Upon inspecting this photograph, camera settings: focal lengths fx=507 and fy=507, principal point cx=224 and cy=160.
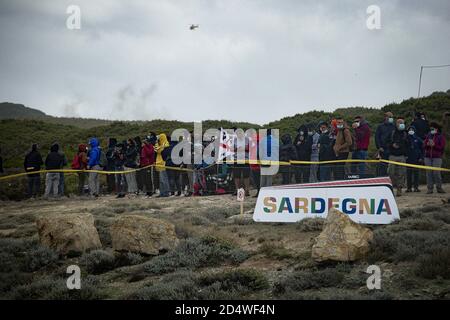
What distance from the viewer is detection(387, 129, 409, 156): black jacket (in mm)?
16031

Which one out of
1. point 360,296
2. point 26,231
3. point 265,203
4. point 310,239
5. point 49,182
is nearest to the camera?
point 360,296

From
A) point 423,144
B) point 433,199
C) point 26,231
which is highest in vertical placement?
point 423,144

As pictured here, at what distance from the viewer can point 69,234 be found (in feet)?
37.7

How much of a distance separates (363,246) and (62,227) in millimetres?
6677

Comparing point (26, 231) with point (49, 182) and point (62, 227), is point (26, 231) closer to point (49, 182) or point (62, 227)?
point (62, 227)

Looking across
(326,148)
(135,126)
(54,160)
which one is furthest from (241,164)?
(135,126)

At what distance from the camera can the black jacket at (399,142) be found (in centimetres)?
1603

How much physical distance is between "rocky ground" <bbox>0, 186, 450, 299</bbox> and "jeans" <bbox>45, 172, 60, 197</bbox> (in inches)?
280

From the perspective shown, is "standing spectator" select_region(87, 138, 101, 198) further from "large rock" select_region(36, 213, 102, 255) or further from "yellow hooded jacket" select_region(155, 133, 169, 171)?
"large rock" select_region(36, 213, 102, 255)

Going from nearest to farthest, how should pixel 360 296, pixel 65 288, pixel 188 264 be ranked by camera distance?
pixel 360 296 < pixel 65 288 < pixel 188 264

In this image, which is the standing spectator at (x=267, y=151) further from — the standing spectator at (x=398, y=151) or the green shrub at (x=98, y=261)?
the green shrub at (x=98, y=261)

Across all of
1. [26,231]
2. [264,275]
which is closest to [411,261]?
[264,275]

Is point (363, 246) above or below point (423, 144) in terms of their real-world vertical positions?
below

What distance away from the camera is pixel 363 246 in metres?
9.30
